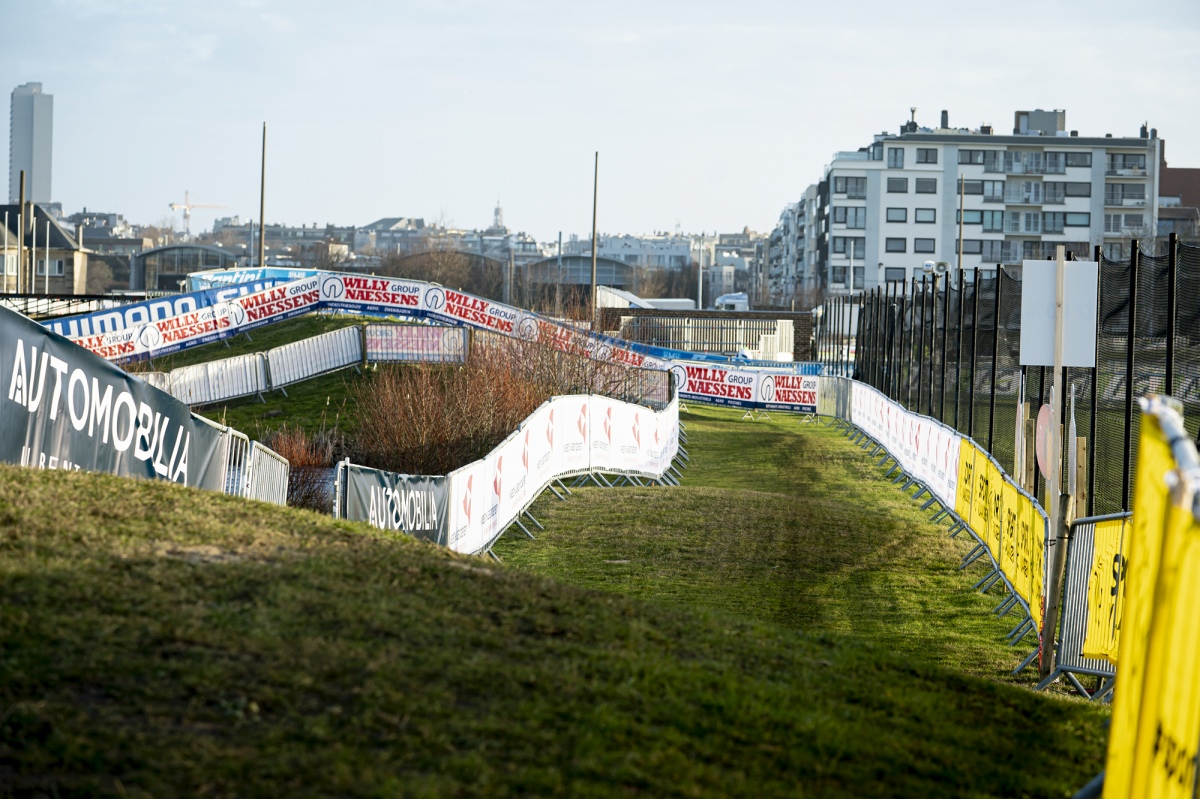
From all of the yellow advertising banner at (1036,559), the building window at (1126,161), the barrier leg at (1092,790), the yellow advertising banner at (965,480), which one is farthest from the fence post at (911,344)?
the building window at (1126,161)

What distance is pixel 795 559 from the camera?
17.4 metres

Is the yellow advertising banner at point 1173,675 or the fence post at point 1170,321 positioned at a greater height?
the fence post at point 1170,321

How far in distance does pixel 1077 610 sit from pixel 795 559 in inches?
276

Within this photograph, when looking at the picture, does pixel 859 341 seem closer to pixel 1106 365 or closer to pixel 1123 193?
pixel 1106 365

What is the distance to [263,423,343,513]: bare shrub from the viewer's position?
68.3ft

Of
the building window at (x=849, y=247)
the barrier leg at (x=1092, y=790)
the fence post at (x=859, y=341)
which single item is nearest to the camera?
the barrier leg at (x=1092, y=790)

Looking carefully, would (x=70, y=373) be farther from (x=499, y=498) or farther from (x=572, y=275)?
(x=572, y=275)

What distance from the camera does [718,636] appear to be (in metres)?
7.99

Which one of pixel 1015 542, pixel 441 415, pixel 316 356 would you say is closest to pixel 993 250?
pixel 316 356

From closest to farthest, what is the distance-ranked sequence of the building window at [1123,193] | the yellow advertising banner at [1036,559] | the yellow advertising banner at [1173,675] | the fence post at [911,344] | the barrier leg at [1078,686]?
the yellow advertising banner at [1173,675] → the barrier leg at [1078,686] → the yellow advertising banner at [1036,559] → the fence post at [911,344] → the building window at [1123,193]

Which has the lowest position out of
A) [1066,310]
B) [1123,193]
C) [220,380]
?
[220,380]

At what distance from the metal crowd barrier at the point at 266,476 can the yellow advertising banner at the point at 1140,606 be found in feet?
33.1

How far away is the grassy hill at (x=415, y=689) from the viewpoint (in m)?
5.04

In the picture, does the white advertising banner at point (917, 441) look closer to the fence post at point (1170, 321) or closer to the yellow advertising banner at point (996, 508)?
the yellow advertising banner at point (996, 508)
